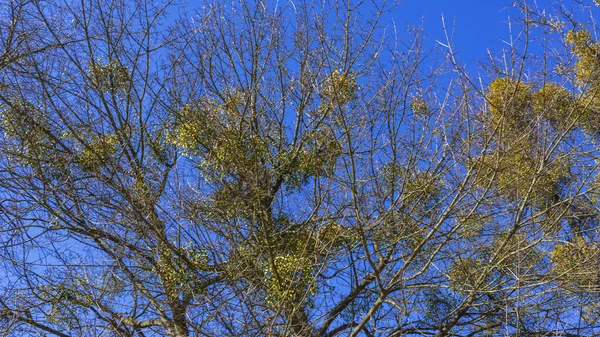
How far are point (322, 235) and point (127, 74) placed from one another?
9.65 ft

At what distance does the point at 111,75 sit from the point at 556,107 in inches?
186

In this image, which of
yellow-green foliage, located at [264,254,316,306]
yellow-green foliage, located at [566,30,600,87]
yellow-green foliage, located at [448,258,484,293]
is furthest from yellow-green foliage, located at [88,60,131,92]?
yellow-green foliage, located at [566,30,600,87]

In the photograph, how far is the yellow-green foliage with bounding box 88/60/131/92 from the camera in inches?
296

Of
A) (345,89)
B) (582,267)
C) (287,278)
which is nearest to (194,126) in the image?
(345,89)

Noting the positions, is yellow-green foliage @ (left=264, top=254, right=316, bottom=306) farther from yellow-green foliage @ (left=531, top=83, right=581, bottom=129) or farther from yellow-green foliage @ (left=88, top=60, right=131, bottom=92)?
yellow-green foliage @ (left=88, top=60, right=131, bottom=92)

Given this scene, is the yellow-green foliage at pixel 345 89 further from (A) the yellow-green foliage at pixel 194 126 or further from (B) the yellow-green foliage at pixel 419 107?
Result: (A) the yellow-green foliage at pixel 194 126

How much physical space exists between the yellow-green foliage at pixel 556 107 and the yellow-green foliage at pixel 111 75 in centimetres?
428

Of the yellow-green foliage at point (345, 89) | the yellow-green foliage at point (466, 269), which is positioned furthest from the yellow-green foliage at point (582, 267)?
the yellow-green foliage at point (345, 89)

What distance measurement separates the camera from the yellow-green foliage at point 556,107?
522 cm

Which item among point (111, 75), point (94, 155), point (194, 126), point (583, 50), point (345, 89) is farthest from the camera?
point (583, 50)

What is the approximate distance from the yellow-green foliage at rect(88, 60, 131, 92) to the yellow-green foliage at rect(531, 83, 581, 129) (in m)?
4.28

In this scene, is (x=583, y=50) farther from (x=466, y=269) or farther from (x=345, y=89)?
(x=466, y=269)

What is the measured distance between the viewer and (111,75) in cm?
768

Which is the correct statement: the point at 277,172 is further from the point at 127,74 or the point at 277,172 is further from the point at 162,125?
the point at 127,74
